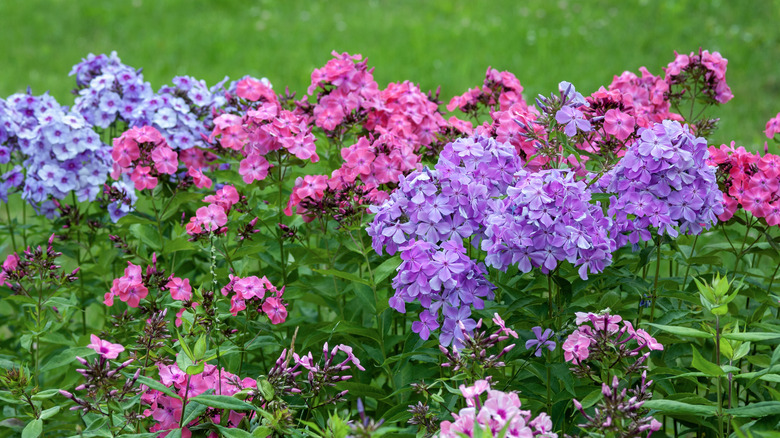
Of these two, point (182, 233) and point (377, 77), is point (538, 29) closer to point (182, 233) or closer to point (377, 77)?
point (377, 77)

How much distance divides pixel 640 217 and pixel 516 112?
562 mm

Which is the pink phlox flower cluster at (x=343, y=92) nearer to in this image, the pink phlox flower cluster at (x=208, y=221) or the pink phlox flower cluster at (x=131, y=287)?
the pink phlox flower cluster at (x=208, y=221)

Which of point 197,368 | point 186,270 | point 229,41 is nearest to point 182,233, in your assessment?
point 186,270

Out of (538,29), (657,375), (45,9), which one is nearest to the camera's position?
(657,375)

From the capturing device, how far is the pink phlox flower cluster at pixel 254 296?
2291 mm

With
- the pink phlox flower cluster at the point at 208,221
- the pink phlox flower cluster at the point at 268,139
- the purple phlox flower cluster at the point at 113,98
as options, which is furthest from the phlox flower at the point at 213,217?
the purple phlox flower cluster at the point at 113,98

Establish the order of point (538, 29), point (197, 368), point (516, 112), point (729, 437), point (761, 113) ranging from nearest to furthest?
point (197, 368) < point (729, 437) < point (516, 112) < point (761, 113) < point (538, 29)

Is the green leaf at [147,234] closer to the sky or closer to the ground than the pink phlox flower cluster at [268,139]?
closer to the ground

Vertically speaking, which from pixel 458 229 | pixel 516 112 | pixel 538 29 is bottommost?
pixel 458 229

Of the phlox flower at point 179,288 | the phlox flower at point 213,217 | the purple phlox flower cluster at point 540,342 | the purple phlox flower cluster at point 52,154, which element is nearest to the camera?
the purple phlox flower cluster at point 540,342

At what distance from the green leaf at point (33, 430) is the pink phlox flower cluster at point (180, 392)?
261 mm

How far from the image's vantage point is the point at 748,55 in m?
7.85

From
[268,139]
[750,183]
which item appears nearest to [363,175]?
[268,139]

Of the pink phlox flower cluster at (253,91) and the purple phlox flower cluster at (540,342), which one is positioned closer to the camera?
the purple phlox flower cluster at (540,342)
